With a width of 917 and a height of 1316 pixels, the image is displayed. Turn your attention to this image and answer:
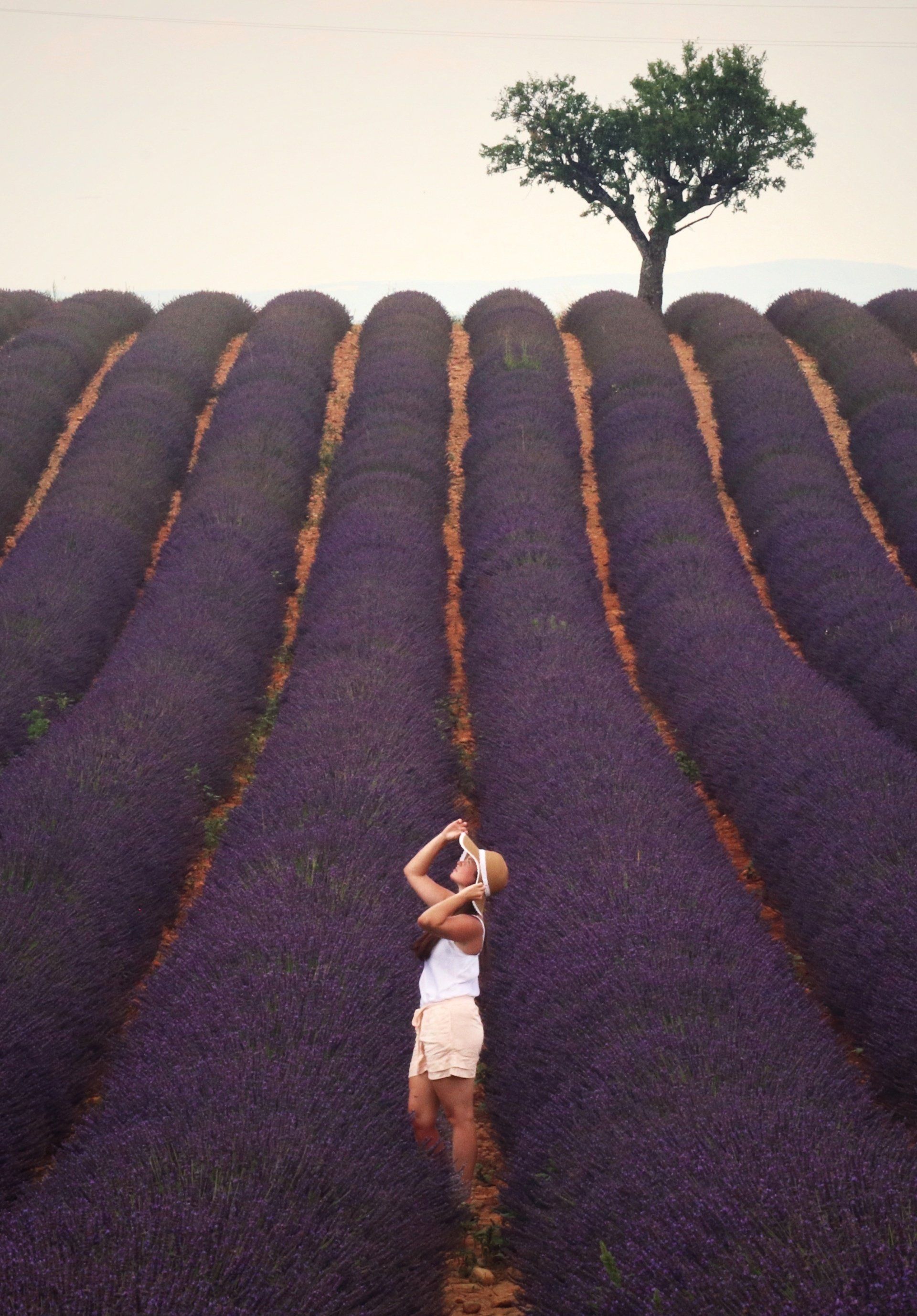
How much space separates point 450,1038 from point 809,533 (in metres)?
7.44

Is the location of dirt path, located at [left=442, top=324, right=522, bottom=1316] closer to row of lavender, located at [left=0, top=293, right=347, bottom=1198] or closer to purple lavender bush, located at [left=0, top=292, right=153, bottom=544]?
row of lavender, located at [left=0, top=293, right=347, bottom=1198]

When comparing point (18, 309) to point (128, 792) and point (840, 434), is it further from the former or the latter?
point (128, 792)

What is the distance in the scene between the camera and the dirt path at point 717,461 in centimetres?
959

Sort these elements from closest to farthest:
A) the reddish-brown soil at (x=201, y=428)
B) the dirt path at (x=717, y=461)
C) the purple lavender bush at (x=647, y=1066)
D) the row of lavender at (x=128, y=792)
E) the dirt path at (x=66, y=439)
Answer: the purple lavender bush at (x=647, y=1066) < the row of lavender at (x=128, y=792) < the dirt path at (x=717, y=461) < the reddish-brown soil at (x=201, y=428) < the dirt path at (x=66, y=439)

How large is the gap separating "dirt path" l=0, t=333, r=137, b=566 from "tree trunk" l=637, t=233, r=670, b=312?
836 cm

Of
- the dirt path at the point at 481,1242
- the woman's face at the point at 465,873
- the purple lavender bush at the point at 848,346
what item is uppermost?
the purple lavender bush at the point at 848,346

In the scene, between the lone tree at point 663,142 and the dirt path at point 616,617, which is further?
the lone tree at point 663,142

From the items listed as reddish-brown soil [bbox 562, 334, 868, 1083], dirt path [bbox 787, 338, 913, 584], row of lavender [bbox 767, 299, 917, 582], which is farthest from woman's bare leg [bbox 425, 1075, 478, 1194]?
row of lavender [bbox 767, 299, 917, 582]

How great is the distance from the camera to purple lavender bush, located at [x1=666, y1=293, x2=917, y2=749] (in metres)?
7.62

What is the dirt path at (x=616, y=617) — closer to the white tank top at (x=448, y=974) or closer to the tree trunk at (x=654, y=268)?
the white tank top at (x=448, y=974)

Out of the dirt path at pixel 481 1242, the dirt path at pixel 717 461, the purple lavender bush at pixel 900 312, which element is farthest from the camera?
the purple lavender bush at pixel 900 312

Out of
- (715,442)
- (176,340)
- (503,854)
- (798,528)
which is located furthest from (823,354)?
(503,854)

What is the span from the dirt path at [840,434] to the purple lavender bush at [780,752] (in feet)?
5.17

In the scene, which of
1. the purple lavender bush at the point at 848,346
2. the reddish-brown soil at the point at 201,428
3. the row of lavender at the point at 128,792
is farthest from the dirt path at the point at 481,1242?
the purple lavender bush at the point at 848,346
